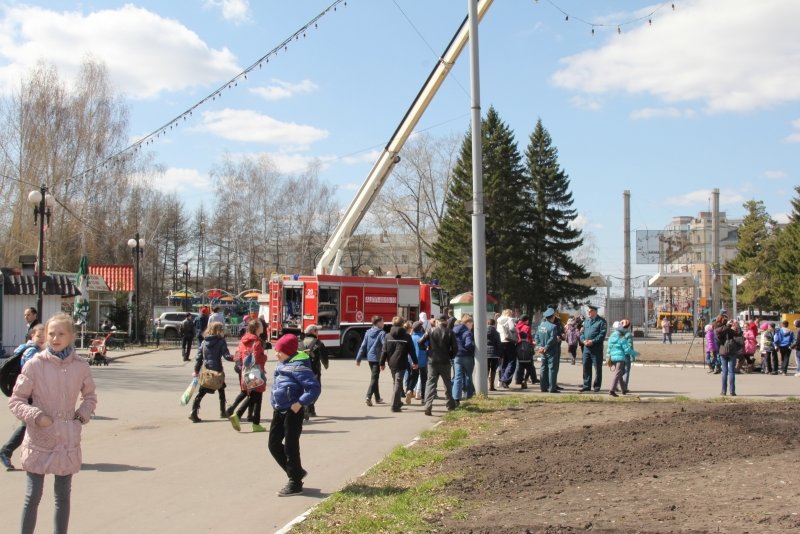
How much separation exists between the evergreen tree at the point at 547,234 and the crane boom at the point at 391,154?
88.5ft

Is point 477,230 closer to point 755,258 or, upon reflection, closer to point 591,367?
point 591,367

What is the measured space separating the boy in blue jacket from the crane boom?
Result: 61.7 feet

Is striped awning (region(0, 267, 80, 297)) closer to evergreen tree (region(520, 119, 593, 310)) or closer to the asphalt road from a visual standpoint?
the asphalt road

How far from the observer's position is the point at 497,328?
1902 cm

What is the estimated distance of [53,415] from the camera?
518 centimetres

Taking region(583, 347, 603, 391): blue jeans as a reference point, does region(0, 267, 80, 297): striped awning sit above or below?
above

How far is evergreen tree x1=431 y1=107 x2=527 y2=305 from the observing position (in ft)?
178

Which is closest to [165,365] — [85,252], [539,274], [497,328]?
[497,328]

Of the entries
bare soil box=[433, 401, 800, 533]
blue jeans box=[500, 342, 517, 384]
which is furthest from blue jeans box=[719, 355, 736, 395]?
blue jeans box=[500, 342, 517, 384]

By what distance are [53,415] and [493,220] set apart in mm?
50415

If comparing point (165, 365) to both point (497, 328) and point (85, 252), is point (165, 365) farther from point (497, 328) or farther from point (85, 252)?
point (85, 252)

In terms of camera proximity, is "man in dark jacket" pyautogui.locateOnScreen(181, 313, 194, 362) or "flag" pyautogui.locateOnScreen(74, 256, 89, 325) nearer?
"man in dark jacket" pyautogui.locateOnScreen(181, 313, 194, 362)

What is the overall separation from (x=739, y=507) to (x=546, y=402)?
27.7 ft

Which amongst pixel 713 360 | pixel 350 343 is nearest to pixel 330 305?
pixel 350 343
